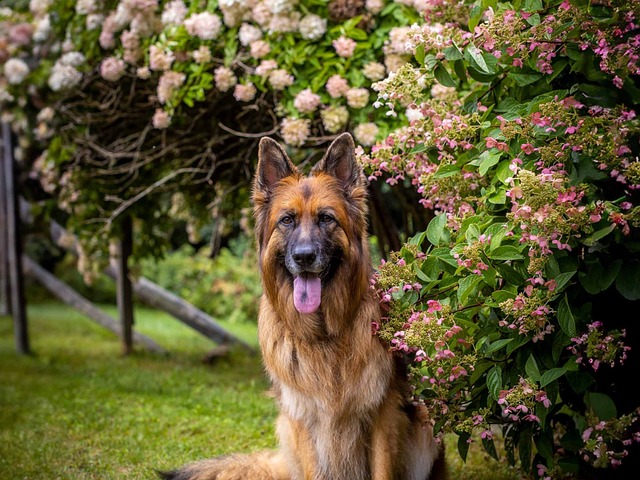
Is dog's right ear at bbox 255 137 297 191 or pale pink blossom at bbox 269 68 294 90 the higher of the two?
pale pink blossom at bbox 269 68 294 90

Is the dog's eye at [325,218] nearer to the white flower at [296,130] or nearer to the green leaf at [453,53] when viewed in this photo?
the green leaf at [453,53]

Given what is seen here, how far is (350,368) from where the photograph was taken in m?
4.02

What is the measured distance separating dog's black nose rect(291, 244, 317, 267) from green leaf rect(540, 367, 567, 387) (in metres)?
→ 1.20

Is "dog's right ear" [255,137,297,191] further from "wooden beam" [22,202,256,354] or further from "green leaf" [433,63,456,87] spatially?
"wooden beam" [22,202,256,354]

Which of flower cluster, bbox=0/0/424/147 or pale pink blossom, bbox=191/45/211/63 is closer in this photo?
flower cluster, bbox=0/0/424/147

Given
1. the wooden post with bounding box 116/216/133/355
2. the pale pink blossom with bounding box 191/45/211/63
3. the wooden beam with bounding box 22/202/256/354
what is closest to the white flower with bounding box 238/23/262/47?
the pale pink blossom with bounding box 191/45/211/63

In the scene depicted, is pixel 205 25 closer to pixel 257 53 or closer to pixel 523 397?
pixel 257 53

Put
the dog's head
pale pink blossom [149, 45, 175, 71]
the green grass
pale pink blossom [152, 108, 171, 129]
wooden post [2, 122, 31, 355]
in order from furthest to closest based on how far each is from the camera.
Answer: wooden post [2, 122, 31, 355] < pale pink blossom [152, 108, 171, 129] < pale pink blossom [149, 45, 175, 71] < the green grass < the dog's head

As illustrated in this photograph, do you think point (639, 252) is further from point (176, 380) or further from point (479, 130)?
point (176, 380)

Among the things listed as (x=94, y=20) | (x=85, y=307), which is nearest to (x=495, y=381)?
(x=94, y=20)

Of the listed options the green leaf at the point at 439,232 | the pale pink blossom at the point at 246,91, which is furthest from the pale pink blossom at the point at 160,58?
the green leaf at the point at 439,232

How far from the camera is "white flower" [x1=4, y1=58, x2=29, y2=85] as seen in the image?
743 cm

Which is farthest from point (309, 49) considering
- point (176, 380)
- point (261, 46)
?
point (176, 380)

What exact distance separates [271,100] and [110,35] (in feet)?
5.09
